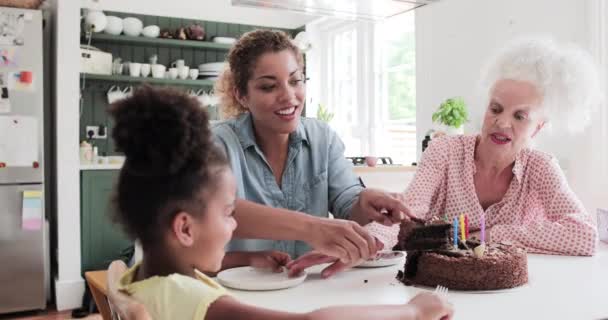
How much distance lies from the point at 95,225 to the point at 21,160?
0.72 m

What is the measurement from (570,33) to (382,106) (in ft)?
7.54

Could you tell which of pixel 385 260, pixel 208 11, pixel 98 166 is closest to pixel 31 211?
pixel 98 166

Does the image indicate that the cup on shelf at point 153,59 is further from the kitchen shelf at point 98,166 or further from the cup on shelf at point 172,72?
the kitchen shelf at point 98,166

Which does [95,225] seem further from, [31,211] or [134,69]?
[134,69]

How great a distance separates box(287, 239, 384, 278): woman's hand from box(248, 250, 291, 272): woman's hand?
0.08 feet

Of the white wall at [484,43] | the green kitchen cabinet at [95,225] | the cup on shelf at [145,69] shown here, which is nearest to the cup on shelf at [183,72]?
the cup on shelf at [145,69]

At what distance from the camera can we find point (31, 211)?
380 cm

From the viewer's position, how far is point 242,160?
160 cm

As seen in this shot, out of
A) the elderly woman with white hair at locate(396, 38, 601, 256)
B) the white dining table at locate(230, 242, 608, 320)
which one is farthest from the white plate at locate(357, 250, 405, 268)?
the elderly woman with white hair at locate(396, 38, 601, 256)

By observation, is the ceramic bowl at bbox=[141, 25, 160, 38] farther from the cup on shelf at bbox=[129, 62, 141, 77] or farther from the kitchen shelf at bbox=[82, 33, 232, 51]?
the cup on shelf at bbox=[129, 62, 141, 77]

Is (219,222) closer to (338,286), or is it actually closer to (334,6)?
(338,286)

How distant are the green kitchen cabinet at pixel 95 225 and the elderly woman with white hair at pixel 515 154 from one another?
2.88 m

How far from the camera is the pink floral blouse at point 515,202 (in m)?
1.55

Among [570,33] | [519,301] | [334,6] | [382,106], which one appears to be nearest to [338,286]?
[519,301]
